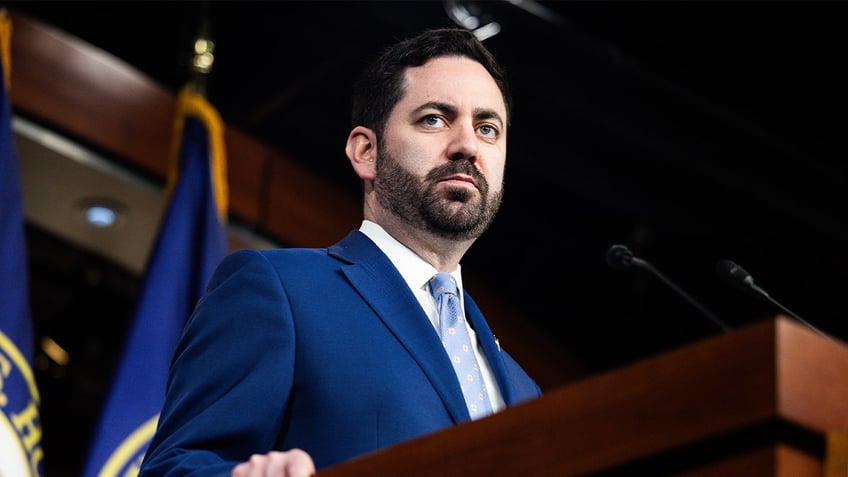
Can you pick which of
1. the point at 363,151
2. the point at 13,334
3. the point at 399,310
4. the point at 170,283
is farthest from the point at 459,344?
the point at 170,283

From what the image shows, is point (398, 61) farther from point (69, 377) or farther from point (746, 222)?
point (69, 377)

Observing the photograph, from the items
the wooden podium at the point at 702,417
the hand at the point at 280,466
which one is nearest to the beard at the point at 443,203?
the hand at the point at 280,466

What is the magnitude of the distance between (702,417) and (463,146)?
2.93 ft

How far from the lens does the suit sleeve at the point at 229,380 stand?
1.33 metres

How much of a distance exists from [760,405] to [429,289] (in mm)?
859

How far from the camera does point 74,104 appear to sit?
12.7 feet

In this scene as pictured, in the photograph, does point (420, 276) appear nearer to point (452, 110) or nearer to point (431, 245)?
point (431, 245)

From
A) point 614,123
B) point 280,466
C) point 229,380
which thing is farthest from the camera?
point 614,123

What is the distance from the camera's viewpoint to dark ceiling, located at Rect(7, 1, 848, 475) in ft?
13.3

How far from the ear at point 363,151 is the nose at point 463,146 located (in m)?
0.16

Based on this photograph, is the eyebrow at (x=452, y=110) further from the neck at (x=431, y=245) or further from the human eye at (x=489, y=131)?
the neck at (x=431, y=245)

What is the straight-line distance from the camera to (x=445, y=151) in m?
1.77

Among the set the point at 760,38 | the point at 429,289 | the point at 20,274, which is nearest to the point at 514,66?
the point at 760,38

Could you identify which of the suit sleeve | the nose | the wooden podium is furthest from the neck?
the wooden podium
